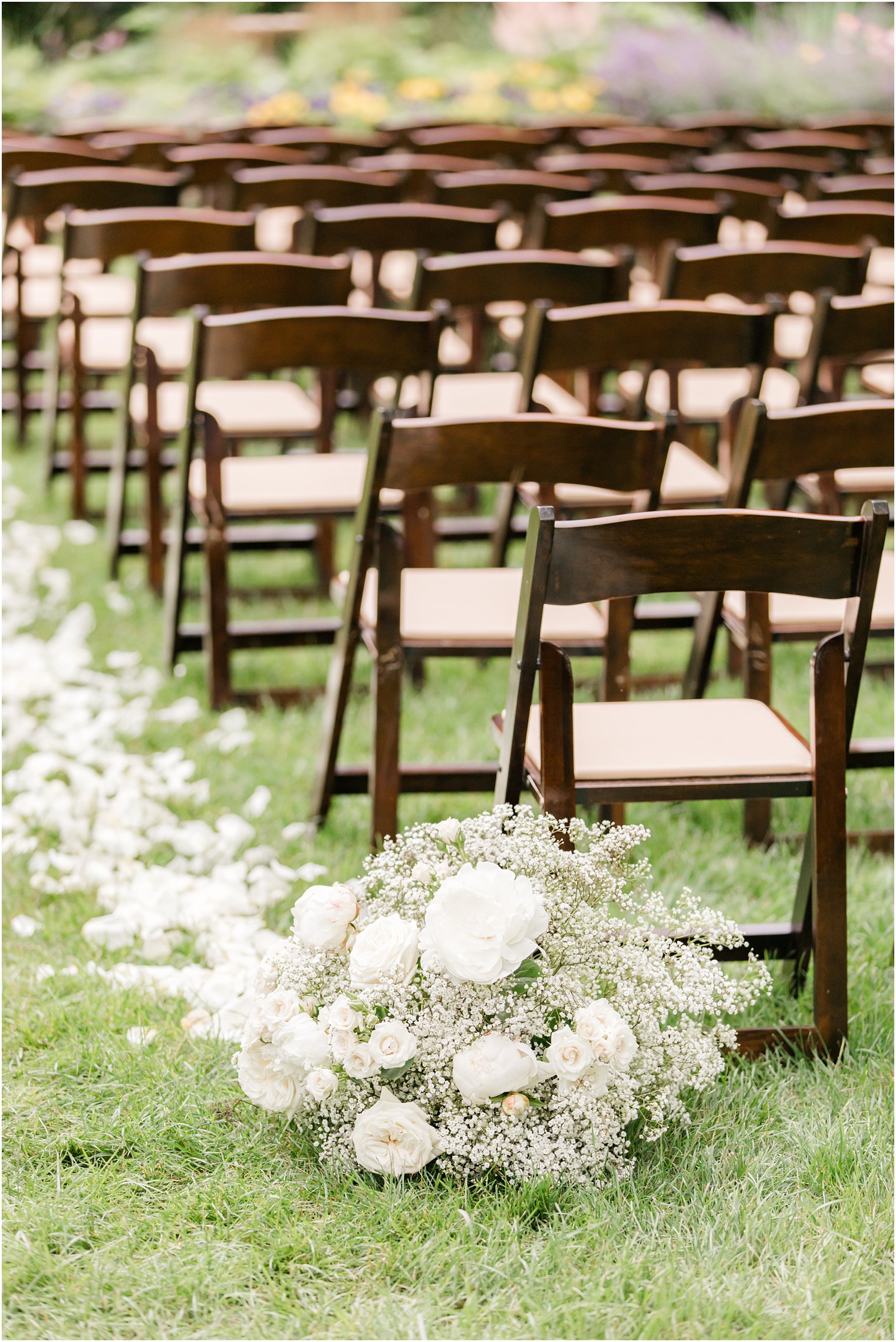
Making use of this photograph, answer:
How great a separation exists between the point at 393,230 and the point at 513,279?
33.1 inches

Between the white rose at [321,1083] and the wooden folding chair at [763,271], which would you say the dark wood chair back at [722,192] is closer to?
the wooden folding chair at [763,271]

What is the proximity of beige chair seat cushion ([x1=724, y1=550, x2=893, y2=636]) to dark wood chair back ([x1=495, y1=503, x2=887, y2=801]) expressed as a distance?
2.67ft

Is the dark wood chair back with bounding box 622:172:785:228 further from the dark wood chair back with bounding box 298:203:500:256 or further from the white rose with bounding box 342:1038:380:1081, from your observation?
the white rose with bounding box 342:1038:380:1081

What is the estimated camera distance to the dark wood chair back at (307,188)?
6.08 m

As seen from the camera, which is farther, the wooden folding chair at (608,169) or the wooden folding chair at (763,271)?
the wooden folding chair at (608,169)

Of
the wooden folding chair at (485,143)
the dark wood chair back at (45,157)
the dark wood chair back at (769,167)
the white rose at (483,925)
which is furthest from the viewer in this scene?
the wooden folding chair at (485,143)

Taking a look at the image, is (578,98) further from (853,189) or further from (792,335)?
(792,335)

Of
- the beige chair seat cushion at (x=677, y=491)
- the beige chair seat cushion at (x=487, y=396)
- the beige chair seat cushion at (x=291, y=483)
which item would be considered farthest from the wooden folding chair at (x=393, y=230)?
the beige chair seat cushion at (x=677, y=491)

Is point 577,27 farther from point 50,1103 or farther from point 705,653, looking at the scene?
point 50,1103

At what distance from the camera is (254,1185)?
2.31 m

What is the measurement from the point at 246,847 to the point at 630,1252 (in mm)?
1517

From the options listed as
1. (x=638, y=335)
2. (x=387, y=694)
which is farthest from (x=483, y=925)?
(x=638, y=335)

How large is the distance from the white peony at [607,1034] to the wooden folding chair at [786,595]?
99 cm

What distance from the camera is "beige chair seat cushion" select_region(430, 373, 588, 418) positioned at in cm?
486
